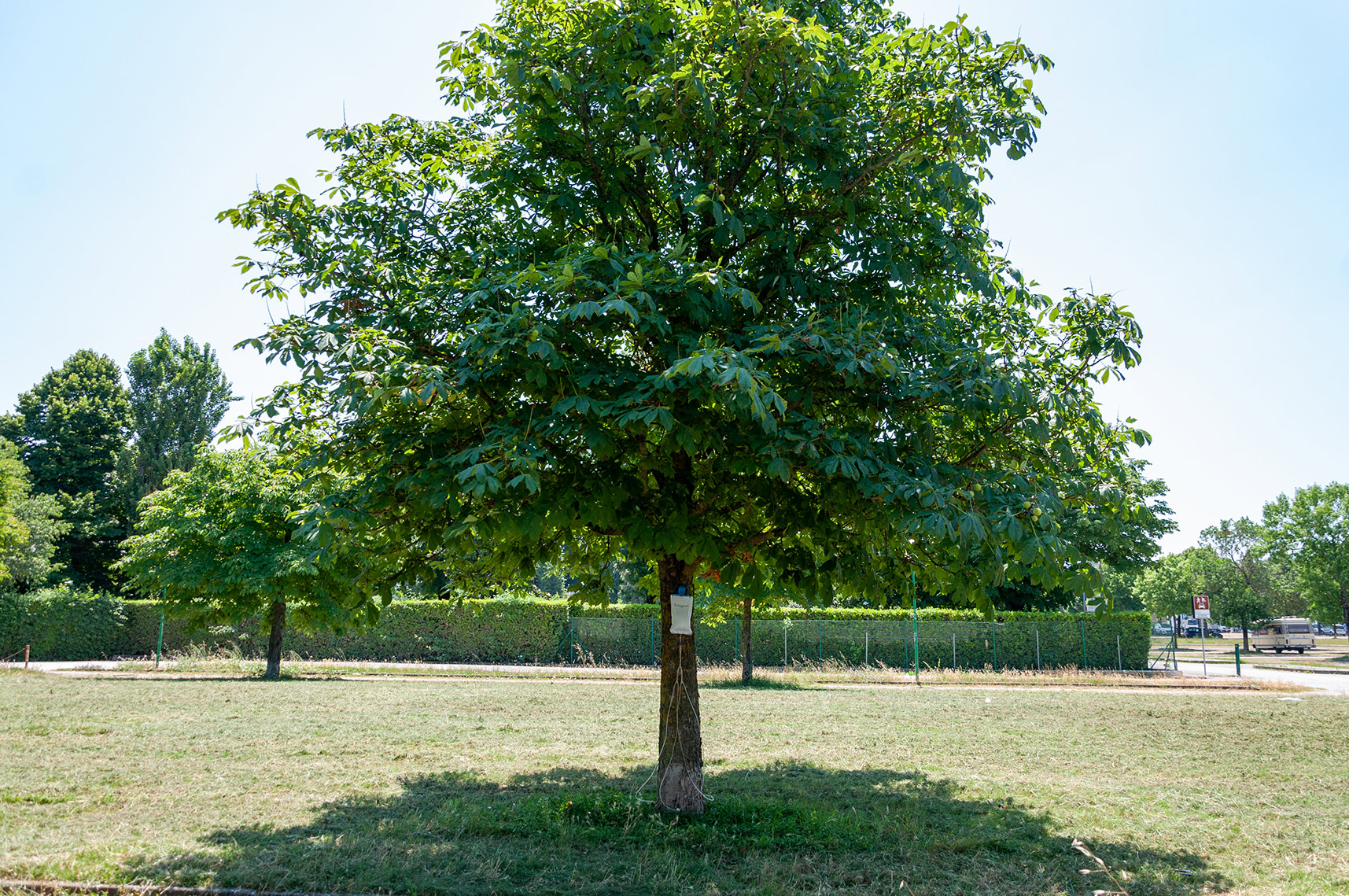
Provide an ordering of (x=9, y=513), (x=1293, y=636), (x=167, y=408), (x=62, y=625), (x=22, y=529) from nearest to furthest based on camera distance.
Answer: (x=22, y=529), (x=9, y=513), (x=62, y=625), (x=167, y=408), (x=1293, y=636)

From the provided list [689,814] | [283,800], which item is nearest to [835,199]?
[689,814]

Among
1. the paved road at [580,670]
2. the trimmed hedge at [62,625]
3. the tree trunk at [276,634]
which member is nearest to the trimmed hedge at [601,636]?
the trimmed hedge at [62,625]

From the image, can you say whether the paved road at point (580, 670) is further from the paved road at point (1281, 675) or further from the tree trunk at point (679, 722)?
the tree trunk at point (679, 722)

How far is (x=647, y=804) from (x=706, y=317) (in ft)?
14.6

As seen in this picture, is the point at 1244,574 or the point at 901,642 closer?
the point at 901,642

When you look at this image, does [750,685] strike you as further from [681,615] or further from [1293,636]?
[1293,636]

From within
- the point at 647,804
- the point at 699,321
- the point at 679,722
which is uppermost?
the point at 699,321

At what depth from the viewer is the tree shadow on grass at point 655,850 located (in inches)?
212

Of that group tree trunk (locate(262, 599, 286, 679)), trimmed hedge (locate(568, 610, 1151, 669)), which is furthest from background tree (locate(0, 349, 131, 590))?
trimmed hedge (locate(568, 610, 1151, 669))

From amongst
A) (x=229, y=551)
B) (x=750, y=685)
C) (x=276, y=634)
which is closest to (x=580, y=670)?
(x=750, y=685)

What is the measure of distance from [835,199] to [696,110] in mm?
1219

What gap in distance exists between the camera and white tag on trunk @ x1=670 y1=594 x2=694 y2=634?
6.97m

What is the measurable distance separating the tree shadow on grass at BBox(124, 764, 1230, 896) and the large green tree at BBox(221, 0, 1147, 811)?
2.89ft

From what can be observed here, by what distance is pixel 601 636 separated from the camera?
98.0 feet
